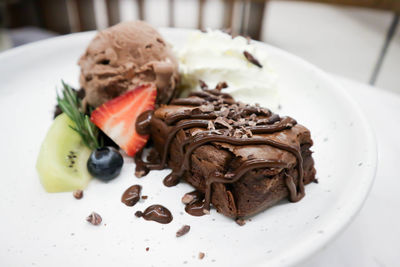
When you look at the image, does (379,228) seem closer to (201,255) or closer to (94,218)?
(201,255)

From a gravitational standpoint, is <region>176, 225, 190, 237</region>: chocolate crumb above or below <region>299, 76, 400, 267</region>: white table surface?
above

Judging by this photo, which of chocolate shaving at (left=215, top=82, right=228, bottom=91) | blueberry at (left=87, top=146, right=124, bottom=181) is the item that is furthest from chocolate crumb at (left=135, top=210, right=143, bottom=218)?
chocolate shaving at (left=215, top=82, right=228, bottom=91)

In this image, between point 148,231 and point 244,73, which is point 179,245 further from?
point 244,73

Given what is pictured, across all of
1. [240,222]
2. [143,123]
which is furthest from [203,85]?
[240,222]

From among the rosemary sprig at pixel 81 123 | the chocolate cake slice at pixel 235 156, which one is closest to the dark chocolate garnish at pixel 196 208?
the chocolate cake slice at pixel 235 156

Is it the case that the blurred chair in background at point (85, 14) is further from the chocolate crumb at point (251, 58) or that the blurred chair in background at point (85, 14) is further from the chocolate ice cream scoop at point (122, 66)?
the chocolate ice cream scoop at point (122, 66)

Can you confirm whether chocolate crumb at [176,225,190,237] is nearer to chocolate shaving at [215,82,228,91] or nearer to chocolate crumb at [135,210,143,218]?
chocolate crumb at [135,210,143,218]
